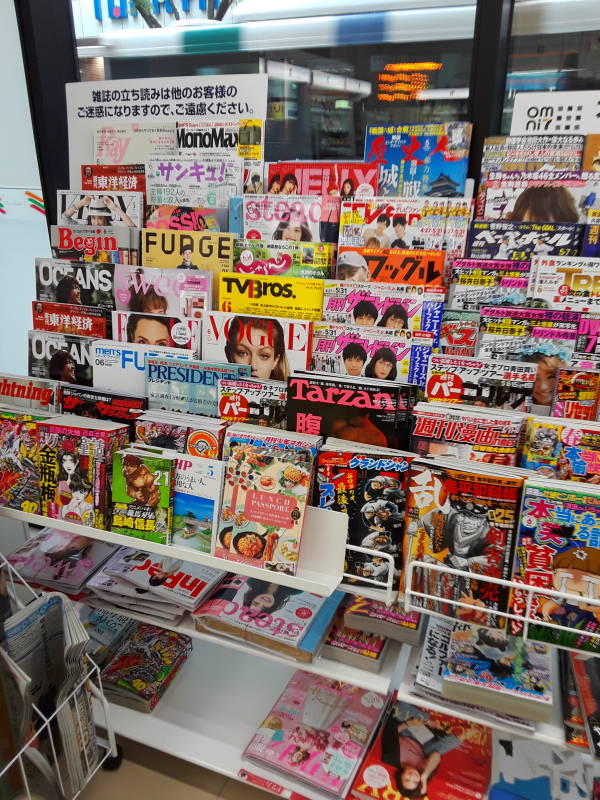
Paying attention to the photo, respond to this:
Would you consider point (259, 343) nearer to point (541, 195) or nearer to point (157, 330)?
point (157, 330)

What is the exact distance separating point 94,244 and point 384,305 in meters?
0.89

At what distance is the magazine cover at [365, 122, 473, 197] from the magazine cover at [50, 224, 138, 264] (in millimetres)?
729

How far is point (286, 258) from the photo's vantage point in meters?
1.47

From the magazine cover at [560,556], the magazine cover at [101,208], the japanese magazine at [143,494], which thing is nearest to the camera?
the magazine cover at [560,556]

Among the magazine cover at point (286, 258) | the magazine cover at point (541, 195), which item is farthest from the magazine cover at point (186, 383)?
the magazine cover at point (541, 195)

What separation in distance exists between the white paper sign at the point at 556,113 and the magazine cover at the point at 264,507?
1086 mm

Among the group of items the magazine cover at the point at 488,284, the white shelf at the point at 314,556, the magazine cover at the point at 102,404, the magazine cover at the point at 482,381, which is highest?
the magazine cover at the point at 488,284

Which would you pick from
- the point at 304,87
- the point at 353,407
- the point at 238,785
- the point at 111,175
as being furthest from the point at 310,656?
the point at 304,87

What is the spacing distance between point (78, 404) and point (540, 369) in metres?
1.18

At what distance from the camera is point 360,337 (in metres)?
1.38

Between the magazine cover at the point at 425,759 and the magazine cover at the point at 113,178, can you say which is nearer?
the magazine cover at the point at 425,759

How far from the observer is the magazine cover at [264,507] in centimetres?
125

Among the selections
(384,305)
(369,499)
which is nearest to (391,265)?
(384,305)

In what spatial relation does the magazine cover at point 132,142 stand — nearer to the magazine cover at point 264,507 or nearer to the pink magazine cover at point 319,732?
the magazine cover at point 264,507
